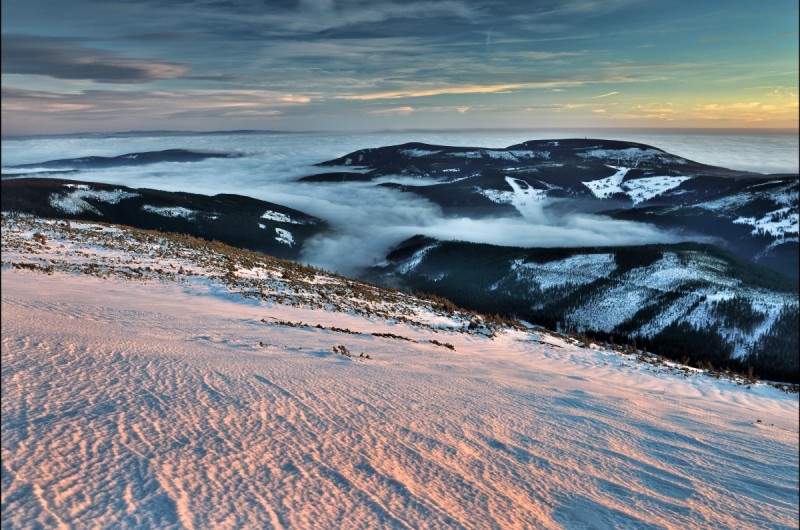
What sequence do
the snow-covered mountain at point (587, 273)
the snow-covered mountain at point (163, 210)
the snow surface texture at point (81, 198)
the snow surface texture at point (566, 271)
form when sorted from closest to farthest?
the snow-covered mountain at point (587, 273) < the snow surface texture at point (566, 271) < the snow-covered mountain at point (163, 210) < the snow surface texture at point (81, 198)

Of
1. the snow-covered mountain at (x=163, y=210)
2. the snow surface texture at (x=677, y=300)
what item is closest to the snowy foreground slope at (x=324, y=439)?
the snow surface texture at (x=677, y=300)

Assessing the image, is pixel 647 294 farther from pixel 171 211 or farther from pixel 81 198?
pixel 81 198

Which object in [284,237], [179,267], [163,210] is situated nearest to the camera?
[179,267]

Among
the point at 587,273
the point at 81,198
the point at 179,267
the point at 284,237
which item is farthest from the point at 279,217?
the point at 179,267

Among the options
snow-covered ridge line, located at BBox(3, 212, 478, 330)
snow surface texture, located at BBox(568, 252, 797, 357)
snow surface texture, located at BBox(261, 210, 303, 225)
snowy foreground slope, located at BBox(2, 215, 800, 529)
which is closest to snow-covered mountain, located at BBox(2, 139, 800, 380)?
snow surface texture, located at BBox(568, 252, 797, 357)

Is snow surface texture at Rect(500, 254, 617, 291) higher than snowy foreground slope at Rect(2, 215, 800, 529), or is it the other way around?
snowy foreground slope at Rect(2, 215, 800, 529)

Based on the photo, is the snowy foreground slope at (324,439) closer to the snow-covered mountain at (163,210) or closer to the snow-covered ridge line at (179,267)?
the snow-covered ridge line at (179,267)

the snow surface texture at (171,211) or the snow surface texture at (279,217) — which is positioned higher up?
the snow surface texture at (171,211)

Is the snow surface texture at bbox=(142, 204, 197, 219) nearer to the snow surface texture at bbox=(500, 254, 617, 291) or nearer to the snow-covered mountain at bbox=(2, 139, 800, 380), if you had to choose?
the snow-covered mountain at bbox=(2, 139, 800, 380)

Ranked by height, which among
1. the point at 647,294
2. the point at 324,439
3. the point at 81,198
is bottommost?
the point at 647,294
